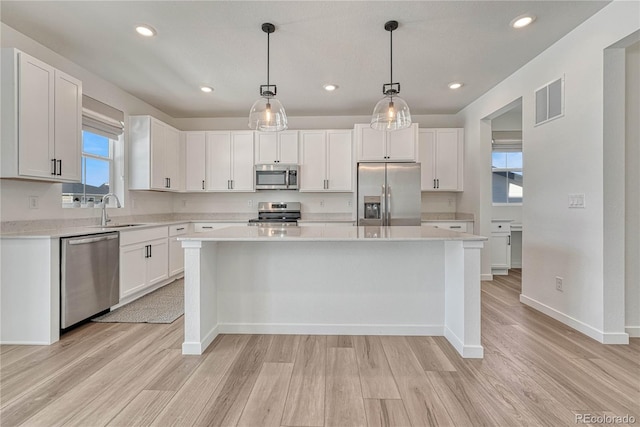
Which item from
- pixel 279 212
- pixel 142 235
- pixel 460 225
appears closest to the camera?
pixel 142 235

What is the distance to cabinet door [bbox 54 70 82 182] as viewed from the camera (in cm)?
280

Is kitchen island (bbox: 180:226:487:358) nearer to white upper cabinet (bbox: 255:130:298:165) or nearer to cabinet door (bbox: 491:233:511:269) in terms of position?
white upper cabinet (bbox: 255:130:298:165)

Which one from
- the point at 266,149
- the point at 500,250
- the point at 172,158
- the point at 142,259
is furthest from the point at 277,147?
the point at 500,250

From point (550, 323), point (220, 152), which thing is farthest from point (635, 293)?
point (220, 152)

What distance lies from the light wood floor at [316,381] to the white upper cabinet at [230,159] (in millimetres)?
2877

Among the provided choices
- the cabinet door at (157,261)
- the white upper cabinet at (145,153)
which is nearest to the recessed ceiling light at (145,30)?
the white upper cabinet at (145,153)

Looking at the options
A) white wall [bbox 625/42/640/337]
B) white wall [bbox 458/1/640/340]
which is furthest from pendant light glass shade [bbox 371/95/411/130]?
white wall [bbox 625/42/640/337]

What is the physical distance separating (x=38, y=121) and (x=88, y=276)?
1.42 metres

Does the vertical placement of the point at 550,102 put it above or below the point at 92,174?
above

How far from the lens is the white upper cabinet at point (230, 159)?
504 centimetres

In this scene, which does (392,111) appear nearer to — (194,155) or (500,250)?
(500,250)

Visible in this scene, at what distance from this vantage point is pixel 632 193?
Answer: 2.50 meters

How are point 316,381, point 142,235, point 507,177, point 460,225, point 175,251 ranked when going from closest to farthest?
1. point 316,381
2. point 142,235
3. point 175,251
4. point 460,225
5. point 507,177

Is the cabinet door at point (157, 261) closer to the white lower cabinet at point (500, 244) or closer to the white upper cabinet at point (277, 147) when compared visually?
the white upper cabinet at point (277, 147)
